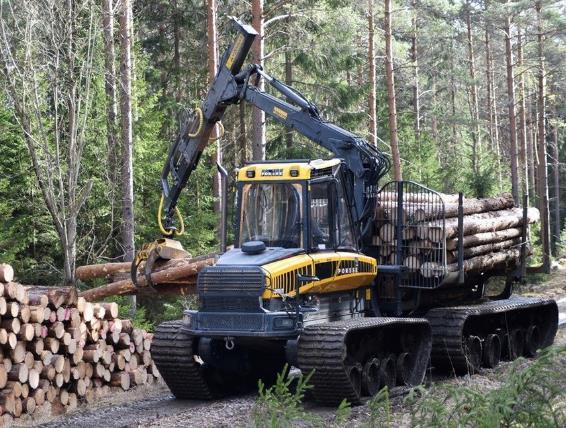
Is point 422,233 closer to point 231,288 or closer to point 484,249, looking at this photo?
point 484,249

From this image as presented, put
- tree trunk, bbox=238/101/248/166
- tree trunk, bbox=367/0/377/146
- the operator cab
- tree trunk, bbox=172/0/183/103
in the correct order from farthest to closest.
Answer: tree trunk, bbox=367/0/377/146 → tree trunk, bbox=238/101/248/166 → tree trunk, bbox=172/0/183/103 → the operator cab

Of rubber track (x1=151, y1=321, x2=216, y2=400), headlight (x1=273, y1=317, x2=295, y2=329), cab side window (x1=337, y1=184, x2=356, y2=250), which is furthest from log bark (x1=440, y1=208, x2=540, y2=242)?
rubber track (x1=151, y1=321, x2=216, y2=400)

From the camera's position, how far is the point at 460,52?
58.1m

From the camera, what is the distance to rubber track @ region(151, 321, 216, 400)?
38.1 ft

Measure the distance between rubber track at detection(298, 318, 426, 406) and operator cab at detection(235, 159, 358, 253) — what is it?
1.18m

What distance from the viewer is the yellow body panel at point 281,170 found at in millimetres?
11323

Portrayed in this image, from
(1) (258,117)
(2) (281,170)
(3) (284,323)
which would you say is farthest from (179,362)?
(1) (258,117)

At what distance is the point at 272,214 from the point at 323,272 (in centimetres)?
96

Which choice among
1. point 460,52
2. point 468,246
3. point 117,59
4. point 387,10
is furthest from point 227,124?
point 460,52

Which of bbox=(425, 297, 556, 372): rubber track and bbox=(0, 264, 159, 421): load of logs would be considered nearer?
bbox=(0, 264, 159, 421): load of logs

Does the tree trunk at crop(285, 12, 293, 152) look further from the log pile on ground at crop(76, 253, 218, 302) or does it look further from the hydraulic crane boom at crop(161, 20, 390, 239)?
the hydraulic crane boom at crop(161, 20, 390, 239)

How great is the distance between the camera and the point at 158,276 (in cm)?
1491

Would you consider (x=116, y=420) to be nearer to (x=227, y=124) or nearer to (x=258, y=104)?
(x=258, y=104)

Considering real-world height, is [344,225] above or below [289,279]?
above
